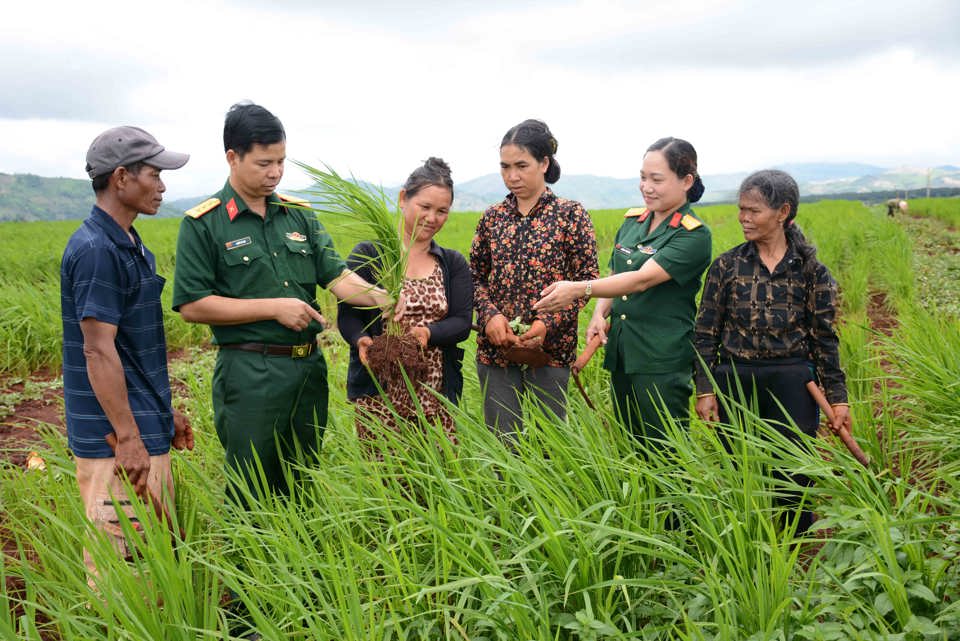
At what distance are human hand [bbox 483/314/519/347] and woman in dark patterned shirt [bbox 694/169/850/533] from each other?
29.4 inches

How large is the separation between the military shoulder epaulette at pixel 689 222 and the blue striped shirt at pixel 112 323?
1.93m

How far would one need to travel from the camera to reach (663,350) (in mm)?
2711

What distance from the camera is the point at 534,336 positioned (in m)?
2.75

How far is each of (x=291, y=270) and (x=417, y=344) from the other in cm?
52

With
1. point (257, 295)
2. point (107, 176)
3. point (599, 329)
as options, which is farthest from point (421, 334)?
point (107, 176)

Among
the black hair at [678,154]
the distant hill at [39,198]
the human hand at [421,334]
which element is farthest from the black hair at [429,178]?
the distant hill at [39,198]

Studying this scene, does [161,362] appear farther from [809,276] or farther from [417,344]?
[809,276]

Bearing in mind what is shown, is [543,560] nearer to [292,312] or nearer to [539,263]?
[292,312]

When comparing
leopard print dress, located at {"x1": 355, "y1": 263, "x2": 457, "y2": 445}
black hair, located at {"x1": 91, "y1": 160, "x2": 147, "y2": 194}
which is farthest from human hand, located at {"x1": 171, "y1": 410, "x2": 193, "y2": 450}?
black hair, located at {"x1": 91, "y1": 160, "x2": 147, "y2": 194}

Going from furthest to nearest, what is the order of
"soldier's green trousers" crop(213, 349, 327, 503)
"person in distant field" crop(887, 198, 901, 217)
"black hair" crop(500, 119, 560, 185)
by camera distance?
"person in distant field" crop(887, 198, 901, 217)
"black hair" crop(500, 119, 560, 185)
"soldier's green trousers" crop(213, 349, 327, 503)

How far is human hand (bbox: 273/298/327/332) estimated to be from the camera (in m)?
2.25

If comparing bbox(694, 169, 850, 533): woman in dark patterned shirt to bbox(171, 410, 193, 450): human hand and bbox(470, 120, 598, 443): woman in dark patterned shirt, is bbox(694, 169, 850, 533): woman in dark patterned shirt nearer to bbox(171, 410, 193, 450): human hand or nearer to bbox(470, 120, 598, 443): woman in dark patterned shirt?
bbox(470, 120, 598, 443): woman in dark patterned shirt

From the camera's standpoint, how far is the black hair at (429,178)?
8.49 ft

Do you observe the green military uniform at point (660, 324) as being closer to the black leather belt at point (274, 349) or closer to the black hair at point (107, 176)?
the black leather belt at point (274, 349)
